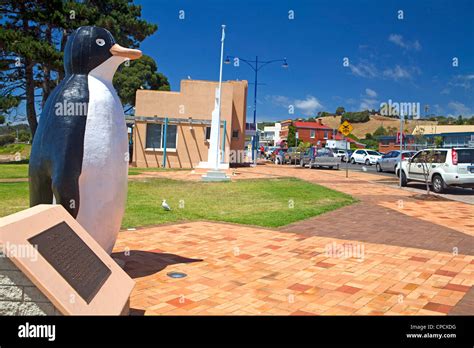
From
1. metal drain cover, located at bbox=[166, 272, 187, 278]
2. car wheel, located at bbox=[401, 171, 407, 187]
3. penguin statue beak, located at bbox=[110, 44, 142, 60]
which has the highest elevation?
penguin statue beak, located at bbox=[110, 44, 142, 60]

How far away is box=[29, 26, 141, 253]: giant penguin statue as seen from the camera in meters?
4.00

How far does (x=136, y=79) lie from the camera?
4525 centimetres

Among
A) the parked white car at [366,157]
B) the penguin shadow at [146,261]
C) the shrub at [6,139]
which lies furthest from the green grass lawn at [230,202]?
the shrub at [6,139]

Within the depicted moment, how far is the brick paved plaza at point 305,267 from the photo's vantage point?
160 inches

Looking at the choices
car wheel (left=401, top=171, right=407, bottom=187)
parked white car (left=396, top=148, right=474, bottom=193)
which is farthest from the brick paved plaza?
car wheel (left=401, top=171, right=407, bottom=187)

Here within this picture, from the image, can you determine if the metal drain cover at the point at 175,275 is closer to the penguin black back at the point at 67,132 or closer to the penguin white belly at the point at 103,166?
the penguin white belly at the point at 103,166

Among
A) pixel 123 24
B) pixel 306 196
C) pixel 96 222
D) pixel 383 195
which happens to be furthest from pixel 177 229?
pixel 123 24

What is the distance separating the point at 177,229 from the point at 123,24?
78.3 feet

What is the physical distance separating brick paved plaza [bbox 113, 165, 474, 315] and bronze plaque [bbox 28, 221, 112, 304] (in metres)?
0.77

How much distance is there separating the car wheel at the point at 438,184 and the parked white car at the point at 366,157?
19377 millimetres

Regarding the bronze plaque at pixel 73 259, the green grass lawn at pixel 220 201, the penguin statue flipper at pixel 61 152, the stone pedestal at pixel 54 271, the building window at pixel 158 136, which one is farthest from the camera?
the building window at pixel 158 136

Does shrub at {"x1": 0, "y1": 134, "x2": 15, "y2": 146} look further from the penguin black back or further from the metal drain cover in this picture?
the metal drain cover

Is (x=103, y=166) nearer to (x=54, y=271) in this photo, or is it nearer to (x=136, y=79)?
(x=54, y=271)
